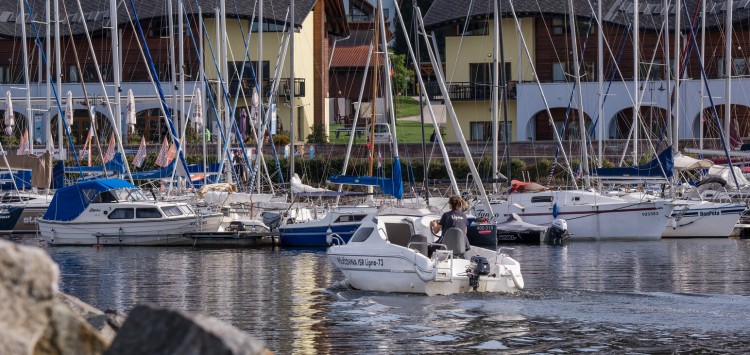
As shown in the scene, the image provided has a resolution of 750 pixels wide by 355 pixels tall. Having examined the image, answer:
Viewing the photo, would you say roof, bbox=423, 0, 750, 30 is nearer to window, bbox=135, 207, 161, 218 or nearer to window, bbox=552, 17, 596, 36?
window, bbox=552, 17, 596, 36

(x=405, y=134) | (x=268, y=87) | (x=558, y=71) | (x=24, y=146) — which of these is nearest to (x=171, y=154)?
(x=24, y=146)

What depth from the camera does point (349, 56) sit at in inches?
3935

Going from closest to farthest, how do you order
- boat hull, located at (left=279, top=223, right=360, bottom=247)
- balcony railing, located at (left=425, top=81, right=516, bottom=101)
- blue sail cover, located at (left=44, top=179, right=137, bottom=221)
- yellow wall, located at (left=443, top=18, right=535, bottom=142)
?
boat hull, located at (left=279, top=223, right=360, bottom=247), blue sail cover, located at (left=44, top=179, right=137, bottom=221), yellow wall, located at (left=443, top=18, right=535, bottom=142), balcony railing, located at (left=425, top=81, right=516, bottom=101)

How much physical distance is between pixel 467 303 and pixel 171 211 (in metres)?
23.7

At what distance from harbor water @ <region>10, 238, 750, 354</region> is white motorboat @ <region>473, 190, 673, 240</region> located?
6.43 m

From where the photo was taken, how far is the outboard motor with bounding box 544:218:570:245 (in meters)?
45.0

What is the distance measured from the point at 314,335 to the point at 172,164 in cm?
3118

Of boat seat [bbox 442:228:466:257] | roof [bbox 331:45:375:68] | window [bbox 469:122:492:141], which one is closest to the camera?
boat seat [bbox 442:228:466:257]

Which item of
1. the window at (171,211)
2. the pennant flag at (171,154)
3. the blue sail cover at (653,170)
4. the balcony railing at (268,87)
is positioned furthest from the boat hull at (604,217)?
the balcony railing at (268,87)

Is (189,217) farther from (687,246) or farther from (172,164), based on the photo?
(687,246)

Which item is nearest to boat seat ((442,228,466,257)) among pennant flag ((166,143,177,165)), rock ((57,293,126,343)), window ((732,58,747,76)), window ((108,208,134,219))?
rock ((57,293,126,343))

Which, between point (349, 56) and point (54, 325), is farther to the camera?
point (349, 56)

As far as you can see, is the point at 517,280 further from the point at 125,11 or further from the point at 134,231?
the point at 125,11

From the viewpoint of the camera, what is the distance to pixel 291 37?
153 ft
